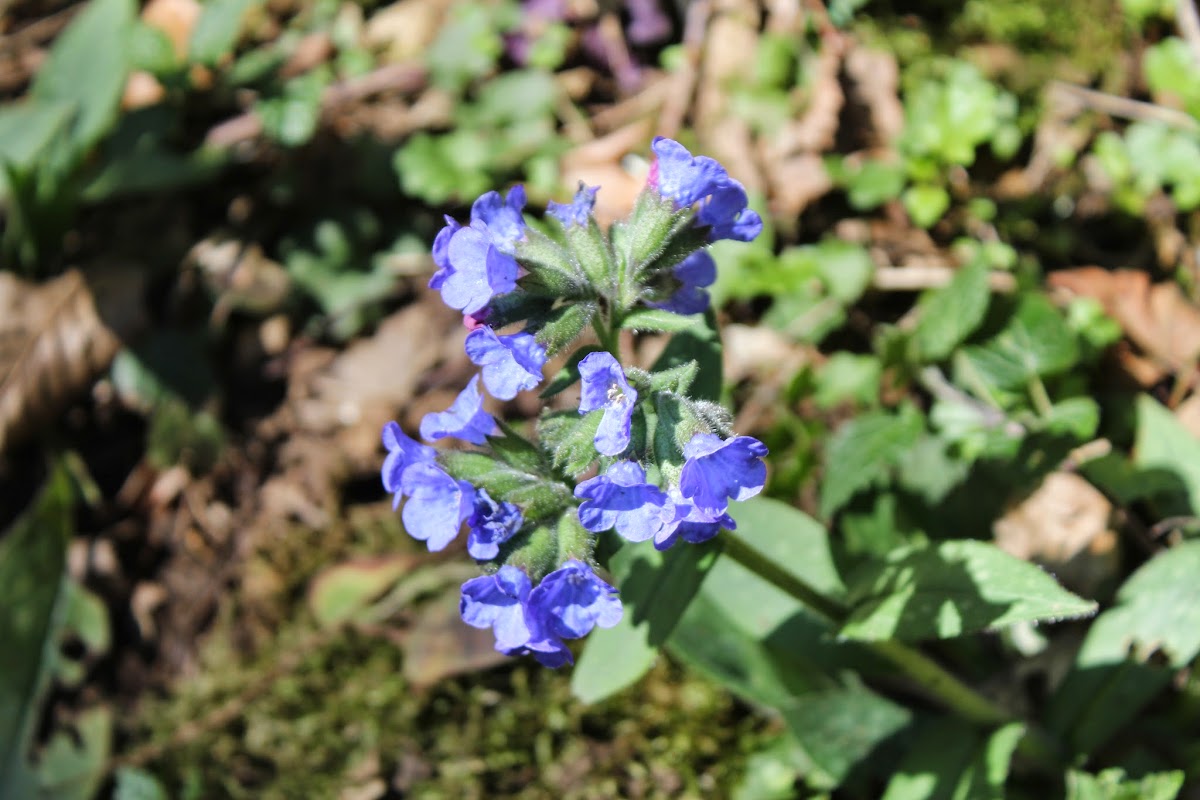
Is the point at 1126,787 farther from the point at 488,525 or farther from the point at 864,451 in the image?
A: the point at 488,525

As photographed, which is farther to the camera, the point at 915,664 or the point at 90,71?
the point at 90,71

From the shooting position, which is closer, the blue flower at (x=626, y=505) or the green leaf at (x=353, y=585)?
the blue flower at (x=626, y=505)

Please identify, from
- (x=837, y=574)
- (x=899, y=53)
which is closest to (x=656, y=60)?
(x=899, y=53)

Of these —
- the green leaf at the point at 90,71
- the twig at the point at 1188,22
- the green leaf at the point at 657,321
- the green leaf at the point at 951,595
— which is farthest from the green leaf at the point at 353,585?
the twig at the point at 1188,22

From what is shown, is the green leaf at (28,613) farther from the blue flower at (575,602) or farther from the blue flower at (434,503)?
the blue flower at (575,602)

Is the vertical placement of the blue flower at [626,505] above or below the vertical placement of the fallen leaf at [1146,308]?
above

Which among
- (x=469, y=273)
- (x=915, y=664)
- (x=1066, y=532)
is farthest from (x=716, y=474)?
(x=1066, y=532)
